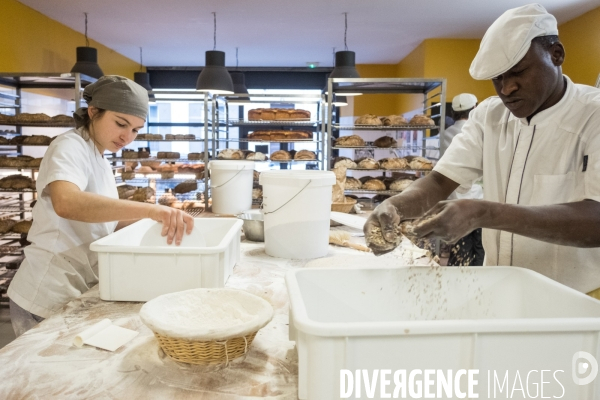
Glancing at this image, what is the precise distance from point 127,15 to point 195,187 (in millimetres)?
2444

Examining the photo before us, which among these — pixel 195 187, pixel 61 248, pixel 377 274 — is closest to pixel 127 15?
pixel 195 187

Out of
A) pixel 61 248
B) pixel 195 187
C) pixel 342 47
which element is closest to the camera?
pixel 61 248

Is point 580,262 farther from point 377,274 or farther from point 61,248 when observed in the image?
point 61,248

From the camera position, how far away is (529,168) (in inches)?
55.0

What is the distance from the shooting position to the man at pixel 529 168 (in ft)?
3.64

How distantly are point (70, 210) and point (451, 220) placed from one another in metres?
1.12

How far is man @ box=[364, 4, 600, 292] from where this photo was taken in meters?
1.11

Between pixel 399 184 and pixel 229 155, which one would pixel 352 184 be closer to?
pixel 399 184

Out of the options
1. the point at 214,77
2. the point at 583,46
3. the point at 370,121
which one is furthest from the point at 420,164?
the point at 583,46

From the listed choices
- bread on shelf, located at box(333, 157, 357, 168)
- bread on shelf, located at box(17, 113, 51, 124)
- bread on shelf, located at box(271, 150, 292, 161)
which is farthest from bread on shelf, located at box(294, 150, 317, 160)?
bread on shelf, located at box(17, 113, 51, 124)

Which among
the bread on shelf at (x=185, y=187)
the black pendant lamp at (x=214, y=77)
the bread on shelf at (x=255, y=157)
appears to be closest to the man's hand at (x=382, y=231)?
the bread on shelf at (x=255, y=157)

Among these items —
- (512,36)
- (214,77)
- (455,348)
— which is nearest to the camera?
(455,348)

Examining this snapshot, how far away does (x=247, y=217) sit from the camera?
89.0 inches

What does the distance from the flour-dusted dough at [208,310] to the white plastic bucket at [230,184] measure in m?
2.01
